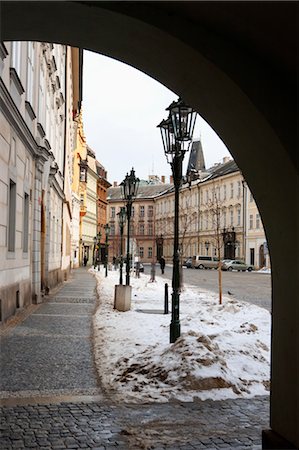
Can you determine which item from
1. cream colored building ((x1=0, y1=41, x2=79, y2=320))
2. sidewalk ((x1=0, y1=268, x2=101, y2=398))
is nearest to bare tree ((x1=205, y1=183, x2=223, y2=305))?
cream colored building ((x1=0, y1=41, x2=79, y2=320))

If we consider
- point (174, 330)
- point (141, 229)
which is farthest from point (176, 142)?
point (141, 229)

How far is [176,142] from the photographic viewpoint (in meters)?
9.56

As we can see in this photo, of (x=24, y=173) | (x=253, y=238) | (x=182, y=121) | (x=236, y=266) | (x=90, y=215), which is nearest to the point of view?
(x=182, y=121)

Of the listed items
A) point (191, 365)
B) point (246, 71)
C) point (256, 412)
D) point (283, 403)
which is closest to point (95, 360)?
point (191, 365)

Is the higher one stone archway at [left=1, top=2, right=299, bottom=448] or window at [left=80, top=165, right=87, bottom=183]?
window at [left=80, top=165, right=87, bottom=183]

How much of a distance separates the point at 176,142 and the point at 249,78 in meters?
6.02

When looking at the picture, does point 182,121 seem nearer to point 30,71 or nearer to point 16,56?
point 16,56

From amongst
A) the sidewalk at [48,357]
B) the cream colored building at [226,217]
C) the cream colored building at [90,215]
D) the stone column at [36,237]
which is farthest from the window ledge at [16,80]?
the cream colored building at [90,215]

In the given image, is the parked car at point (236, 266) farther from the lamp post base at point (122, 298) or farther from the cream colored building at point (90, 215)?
the lamp post base at point (122, 298)

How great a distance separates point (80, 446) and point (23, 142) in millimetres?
10541

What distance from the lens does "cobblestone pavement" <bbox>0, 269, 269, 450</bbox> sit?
175 inches

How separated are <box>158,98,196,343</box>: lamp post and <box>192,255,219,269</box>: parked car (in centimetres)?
5372

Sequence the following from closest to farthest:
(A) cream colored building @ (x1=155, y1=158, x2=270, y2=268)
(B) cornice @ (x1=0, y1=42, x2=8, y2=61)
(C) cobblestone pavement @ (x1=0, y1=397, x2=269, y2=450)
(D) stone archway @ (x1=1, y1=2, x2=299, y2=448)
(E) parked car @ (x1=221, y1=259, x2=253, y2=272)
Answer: (D) stone archway @ (x1=1, y1=2, x2=299, y2=448)
(C) cobblestone pavement @ (x1=0, y1=397, x2=269, y2=450)
(B) cornice @ (x1=0, y1=42, x2=8, y2=61)
(E) parked car @ (x1=221, y1=259, x2=253, y2=272)
(A) cream colored building @ (x1=155, y1=158, x2=270, y2=268)

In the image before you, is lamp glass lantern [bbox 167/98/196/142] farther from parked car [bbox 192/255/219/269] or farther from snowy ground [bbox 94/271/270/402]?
parked car [bbox 192/255/219/269]
